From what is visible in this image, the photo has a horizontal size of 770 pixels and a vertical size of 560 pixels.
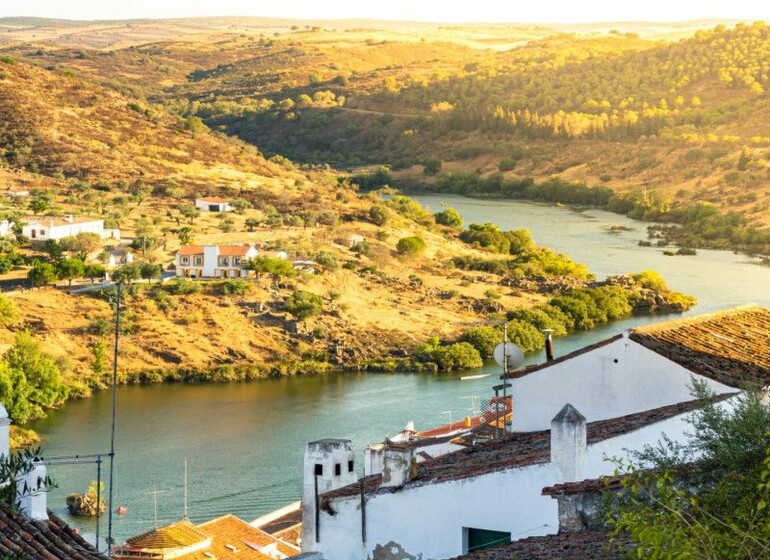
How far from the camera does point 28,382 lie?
1321 inches

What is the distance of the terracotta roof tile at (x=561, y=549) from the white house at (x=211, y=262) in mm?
33123

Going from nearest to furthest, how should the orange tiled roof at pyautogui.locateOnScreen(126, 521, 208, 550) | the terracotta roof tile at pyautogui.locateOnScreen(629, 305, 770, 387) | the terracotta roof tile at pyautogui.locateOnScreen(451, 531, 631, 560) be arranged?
the terracotta roof tile at pyautogui.locateOnScreen(451, 531, 631, 560)
the terracotta roof tile at pyautogui.locateOnScreen(629, 305, 770, 387)
the orange tiled roof at pyautogui.locateOnScreen(126, 521, 208, 550)

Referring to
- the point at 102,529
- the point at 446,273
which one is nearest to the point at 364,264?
the point at 446,273

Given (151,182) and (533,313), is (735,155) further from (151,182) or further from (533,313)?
(533,313)

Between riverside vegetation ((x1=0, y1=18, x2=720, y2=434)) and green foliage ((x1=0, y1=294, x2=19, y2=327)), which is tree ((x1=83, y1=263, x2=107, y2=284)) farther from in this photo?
green foliage ((x1=0, y1=294, x2=19, y2=327))

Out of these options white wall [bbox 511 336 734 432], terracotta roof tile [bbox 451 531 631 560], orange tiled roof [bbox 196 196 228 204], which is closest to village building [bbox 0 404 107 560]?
terracotta roof tile [bbox 451 531 631 560]

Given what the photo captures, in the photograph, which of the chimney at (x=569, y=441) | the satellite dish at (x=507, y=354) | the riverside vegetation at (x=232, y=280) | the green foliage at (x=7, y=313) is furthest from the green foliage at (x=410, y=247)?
the chimney at (x=569, y=441)

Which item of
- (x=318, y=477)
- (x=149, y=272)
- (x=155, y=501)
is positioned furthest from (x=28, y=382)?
(x=318, y=477)

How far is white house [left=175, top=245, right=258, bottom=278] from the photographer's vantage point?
142 ft

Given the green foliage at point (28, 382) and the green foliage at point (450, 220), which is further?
the green foliage at point (450, 220)

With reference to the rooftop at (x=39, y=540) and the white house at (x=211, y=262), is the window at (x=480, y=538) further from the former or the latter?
the white house at (x=211, y=262)

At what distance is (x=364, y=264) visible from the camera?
48594 millimetres

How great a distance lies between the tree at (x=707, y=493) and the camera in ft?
25.9

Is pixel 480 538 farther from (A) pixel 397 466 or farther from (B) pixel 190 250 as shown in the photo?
(B) pixel 190 250
